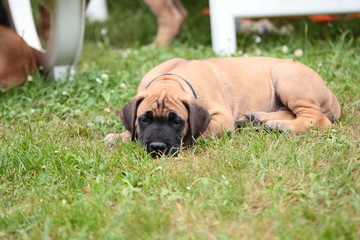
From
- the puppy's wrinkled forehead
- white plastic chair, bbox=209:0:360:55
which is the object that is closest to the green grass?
the puppy's wrinkled forehead

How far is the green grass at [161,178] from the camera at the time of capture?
2959 millimetres

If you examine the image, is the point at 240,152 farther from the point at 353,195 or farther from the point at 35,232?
the point at 35,232

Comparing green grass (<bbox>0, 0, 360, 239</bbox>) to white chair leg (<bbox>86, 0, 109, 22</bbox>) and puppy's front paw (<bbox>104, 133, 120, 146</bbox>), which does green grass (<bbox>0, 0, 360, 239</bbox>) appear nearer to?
puppy's front paw (<bbox>104, 133, 120, 146</bbox>)

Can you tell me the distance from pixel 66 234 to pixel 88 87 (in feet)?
10.3

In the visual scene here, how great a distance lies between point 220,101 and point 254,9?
7.32ft

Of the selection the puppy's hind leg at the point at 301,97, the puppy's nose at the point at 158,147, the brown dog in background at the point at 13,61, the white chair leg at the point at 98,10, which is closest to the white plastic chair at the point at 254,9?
the puppy's hind leg at the point at 301,97

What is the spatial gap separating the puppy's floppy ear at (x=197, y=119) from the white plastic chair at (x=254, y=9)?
7.99 ft

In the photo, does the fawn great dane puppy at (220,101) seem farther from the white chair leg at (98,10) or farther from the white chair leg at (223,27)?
the white chair leg at (98,10)

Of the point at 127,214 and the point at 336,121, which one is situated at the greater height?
the point at 127,214

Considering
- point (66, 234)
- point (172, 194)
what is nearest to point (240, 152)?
point (172, 194)

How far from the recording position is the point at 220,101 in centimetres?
482

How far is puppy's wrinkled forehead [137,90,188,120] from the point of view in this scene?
4207 mm

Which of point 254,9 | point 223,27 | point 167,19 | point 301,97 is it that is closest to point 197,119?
point 301,97

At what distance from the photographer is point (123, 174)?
151 inches
